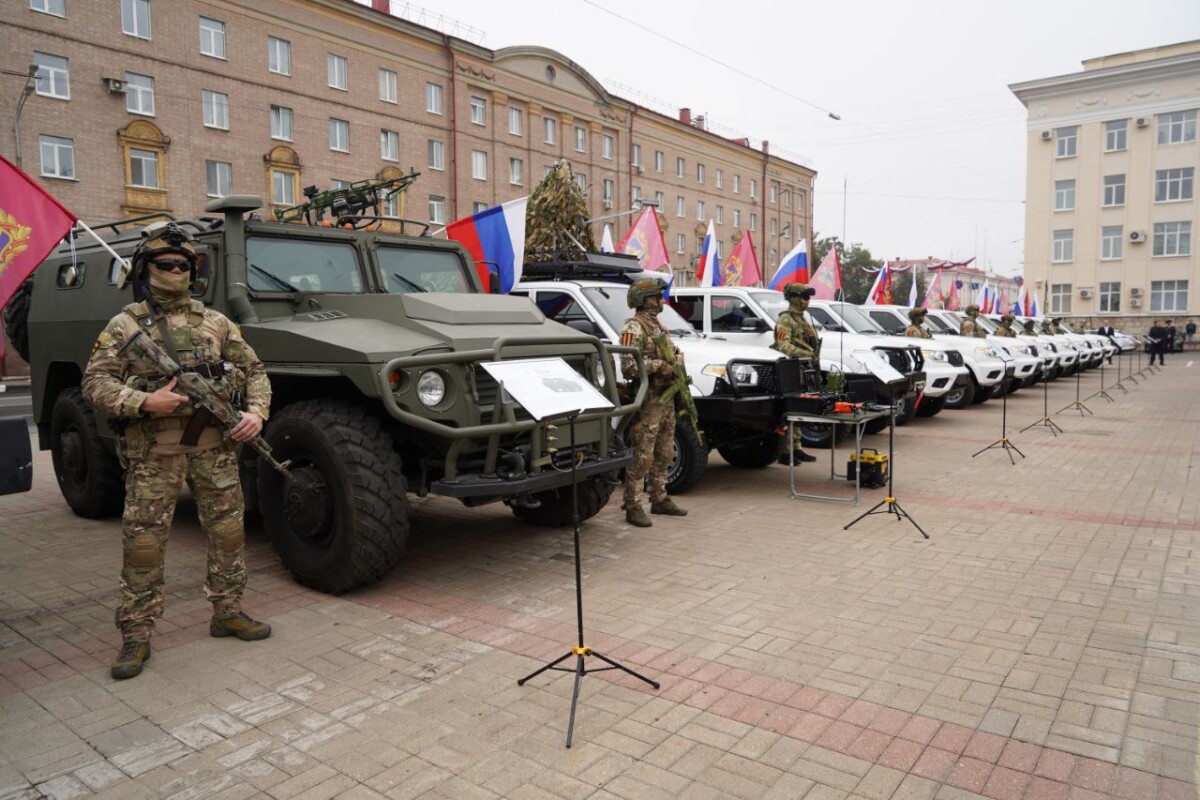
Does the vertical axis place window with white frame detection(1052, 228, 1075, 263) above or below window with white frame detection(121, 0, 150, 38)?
below

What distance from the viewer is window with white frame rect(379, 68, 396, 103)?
33750mm

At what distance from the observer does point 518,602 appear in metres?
4.98

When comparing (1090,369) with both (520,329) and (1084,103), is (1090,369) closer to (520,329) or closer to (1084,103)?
(520,329)

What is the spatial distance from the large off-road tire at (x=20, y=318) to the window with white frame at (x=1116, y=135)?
183ft

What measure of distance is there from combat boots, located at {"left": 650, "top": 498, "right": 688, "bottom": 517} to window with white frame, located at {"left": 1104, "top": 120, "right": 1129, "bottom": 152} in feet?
175

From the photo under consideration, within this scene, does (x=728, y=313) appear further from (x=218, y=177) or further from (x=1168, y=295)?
(x=1168, y=295)

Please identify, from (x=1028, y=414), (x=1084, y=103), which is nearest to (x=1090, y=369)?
(x=1028, y=414)

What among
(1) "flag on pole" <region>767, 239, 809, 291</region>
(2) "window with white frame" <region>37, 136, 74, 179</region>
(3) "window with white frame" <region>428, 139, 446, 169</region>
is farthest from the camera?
(3) "window with white frame" <region>428, 139, 446, 169</region>

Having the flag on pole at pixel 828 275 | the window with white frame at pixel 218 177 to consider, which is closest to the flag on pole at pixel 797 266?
the flag on pole at pixel 828 275

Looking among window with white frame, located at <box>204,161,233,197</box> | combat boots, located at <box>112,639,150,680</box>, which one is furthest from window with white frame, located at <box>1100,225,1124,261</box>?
combat boots, located at <box>112,639,150,680</box>

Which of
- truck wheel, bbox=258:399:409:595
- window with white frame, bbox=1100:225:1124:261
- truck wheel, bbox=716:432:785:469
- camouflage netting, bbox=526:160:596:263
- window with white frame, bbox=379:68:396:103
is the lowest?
truck wheel, bbox=716:432:785:469

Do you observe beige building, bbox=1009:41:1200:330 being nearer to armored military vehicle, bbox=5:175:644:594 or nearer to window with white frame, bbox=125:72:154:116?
window with white frame, bbox=125:72:154:116

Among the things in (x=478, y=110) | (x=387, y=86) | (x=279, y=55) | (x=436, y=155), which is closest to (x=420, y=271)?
(x=279, y=55)

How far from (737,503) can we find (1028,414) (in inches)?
380
